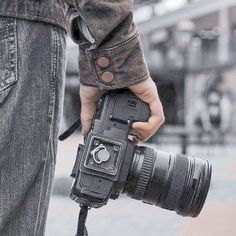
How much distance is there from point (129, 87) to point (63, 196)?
469cm

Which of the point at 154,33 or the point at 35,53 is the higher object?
the point at 35,53

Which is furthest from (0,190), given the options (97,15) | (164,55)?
(164,55)

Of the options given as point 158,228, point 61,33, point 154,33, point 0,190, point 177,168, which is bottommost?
point 154,33

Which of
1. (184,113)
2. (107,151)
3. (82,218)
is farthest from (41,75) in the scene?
(184,113)

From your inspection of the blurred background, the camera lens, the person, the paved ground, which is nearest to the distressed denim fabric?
the person

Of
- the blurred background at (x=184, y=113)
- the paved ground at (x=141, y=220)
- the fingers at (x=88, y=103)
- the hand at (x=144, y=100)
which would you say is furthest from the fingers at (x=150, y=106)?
the paved ground at (x=141, y=220)

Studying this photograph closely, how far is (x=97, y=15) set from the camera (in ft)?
4.52

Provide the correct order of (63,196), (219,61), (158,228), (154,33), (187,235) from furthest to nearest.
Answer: (154,33), (219,61), (63,196), (158,228), (187,235)

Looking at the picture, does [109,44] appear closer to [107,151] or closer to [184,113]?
[107,151]

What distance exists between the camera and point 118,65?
1.45 meters

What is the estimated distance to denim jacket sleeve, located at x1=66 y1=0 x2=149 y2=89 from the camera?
1.38 metres

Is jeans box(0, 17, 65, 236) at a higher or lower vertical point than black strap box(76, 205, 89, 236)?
higher

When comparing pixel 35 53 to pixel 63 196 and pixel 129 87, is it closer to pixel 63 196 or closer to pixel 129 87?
pixel 129 87

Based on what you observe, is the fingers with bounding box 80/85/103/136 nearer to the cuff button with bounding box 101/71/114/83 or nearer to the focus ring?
the cuff button with bounding box 101/71/114/83
